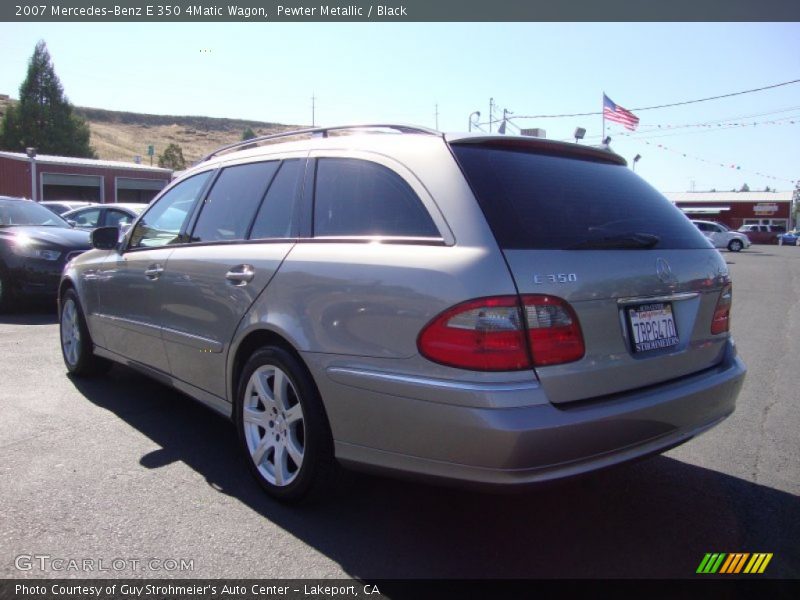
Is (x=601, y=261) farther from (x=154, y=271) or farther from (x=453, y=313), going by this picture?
(x=154, y=271)

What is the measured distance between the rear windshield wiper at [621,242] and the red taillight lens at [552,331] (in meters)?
0.30

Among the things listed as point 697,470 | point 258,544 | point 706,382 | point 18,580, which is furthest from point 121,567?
point 697,470

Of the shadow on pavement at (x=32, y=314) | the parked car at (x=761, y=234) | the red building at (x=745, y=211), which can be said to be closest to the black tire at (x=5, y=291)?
the shadow on pavement at (x=32, y=314)

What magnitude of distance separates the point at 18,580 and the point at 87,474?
3.29 ft

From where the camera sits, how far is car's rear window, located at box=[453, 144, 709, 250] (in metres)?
2.61

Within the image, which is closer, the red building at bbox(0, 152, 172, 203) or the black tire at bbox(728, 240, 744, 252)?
the red building at bbox(0, 152, 172, 203)

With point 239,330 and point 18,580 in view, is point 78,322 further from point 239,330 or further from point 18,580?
point 18,580

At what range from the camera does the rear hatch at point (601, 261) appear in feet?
8.20

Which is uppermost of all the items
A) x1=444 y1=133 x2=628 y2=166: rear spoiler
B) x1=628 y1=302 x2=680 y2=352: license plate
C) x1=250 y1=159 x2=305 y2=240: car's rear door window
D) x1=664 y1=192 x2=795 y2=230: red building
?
x1=664 y1=192 x2=795 y2=230: red building

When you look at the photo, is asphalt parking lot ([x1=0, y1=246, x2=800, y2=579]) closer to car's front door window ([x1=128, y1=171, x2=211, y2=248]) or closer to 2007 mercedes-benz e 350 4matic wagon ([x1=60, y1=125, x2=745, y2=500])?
2007 mercedes-benz e 350 4matic wagon ([x1=60, y1=125, x2=745, y2=500])

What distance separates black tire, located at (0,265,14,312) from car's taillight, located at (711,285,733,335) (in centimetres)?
878

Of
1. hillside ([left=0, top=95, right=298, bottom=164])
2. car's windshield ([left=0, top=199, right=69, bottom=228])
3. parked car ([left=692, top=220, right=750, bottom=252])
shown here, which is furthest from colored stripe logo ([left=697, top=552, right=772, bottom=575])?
hillside ([left=0, top=95, right=298, bottom=164])

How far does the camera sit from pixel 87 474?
11.4 ft

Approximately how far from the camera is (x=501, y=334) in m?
2.38
